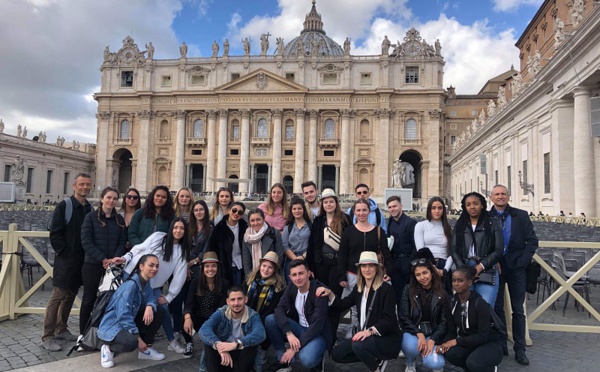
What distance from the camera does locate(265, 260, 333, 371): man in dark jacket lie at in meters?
4.51

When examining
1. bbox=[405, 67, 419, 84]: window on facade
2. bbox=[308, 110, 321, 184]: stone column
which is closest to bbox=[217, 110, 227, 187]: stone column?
bbox=[308, 110, 321, 184]: stone column

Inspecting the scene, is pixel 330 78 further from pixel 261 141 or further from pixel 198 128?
pixel 198 128

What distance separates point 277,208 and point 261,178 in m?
47.9

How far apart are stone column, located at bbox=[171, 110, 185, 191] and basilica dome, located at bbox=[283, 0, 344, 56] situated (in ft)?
80.8

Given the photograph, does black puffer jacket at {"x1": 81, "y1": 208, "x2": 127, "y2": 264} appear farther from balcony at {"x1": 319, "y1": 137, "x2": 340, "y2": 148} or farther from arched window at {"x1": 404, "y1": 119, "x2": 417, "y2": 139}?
arched window at {"x1": 404, "y1": 119, "x2": 417, "y2": 139}

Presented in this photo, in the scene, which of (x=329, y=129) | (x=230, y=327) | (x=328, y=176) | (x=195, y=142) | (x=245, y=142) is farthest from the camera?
(x=328, y=176)

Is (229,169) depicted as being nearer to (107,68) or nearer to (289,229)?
(107,68)

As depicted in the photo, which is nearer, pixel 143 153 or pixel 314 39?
pixel 143 153

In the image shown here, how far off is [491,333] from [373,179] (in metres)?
46.2

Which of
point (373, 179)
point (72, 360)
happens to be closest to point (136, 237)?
point (72, 360)

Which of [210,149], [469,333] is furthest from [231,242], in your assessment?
[210,149]

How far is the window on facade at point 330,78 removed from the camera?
167 feet

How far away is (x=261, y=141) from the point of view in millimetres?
51125

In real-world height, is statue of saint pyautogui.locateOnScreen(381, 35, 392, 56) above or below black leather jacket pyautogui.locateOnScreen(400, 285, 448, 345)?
above
